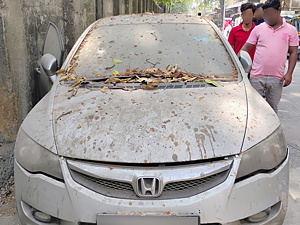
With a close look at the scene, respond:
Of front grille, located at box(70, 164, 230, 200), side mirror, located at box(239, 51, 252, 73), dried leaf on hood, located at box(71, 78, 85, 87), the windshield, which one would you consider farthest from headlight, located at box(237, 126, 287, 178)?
dried leaf on hood, located at box(71, 78, 85, 87)

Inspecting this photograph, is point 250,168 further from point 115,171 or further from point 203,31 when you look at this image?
point 203,31

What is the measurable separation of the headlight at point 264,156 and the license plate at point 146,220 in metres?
0.40

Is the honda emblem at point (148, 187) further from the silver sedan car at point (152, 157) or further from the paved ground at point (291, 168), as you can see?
the paved ground at point (291, 168)

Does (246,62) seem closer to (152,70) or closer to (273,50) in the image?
(152,70)

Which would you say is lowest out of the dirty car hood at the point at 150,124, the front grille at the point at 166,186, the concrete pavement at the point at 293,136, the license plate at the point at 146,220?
the concrete pavement at the point at 293,136

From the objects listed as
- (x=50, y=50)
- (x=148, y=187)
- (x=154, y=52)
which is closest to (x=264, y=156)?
(x=148, y=187)

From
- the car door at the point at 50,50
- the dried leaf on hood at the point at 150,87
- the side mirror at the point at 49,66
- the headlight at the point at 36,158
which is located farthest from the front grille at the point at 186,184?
A: the car door at the point at 50,50

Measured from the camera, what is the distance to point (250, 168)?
1.97 metres

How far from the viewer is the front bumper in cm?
183

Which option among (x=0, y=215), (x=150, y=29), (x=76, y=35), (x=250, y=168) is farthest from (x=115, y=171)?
(x=76, y=35)

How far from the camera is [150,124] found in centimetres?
212

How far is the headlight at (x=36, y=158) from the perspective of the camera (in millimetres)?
1986

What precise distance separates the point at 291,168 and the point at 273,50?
143 centimetres

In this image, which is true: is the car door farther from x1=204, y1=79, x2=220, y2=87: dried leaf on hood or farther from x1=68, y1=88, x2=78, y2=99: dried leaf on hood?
x1=204, y1=79, x2=220, y2=87: dried leaf on hood
